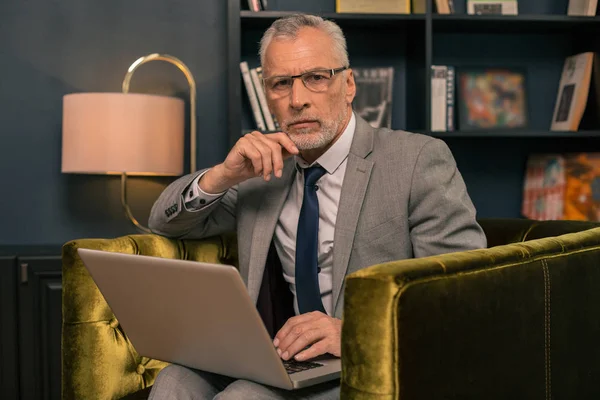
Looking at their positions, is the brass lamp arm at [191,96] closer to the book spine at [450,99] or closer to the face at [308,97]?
the book spine at [450,99]

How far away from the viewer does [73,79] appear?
303cm

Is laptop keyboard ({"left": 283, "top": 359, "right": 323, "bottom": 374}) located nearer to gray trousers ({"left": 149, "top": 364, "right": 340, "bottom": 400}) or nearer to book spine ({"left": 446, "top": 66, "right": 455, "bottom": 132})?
gray trousers ({"left": 149, "top": 364, "right": 340, "bottom": 400})

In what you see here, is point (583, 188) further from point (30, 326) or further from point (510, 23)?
point (30, 326)

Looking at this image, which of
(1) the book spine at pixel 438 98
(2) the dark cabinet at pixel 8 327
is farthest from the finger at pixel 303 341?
(1) the book spine at pixel 438 98

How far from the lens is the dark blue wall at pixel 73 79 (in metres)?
3.01

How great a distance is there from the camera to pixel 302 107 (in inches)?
70.6

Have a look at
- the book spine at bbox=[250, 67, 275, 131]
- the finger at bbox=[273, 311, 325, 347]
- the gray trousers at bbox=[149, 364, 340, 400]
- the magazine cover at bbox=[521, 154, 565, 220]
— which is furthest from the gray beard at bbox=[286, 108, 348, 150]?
the magazine cover at bbox=[521, 154, 565, 220]

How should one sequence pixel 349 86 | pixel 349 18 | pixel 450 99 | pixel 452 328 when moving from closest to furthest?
1. pixel 452 328
2. pixel 349 86
3. pixel 349 18
4. pixel 450 99

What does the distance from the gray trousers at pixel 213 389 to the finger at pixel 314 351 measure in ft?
0.18

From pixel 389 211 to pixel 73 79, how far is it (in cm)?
183

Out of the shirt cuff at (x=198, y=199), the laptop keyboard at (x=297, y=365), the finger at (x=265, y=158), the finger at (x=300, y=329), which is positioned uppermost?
the finger at (x=265, y=158)

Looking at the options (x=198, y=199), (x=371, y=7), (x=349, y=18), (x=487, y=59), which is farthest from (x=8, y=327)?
(x=487, y=59)

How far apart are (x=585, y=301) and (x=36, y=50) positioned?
7.84 feet

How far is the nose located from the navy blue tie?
7.0 inches
